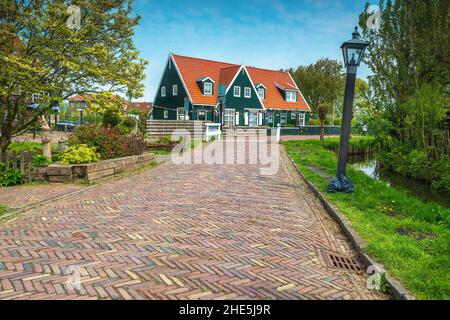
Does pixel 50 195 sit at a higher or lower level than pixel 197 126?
lower

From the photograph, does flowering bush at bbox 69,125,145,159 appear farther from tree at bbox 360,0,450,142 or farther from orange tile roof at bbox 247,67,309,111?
orange tile roof at bbox 247,67,309,111

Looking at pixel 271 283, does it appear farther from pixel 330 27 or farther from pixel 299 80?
pixel 299 80

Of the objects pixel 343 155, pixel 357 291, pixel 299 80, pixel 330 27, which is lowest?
pixel 357 291

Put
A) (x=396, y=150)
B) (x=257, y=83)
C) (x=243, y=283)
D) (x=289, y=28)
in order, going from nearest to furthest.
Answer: (x=243, y=283) → (x=289, y=28) → (x=396, y=150) → (x=257, y=83)

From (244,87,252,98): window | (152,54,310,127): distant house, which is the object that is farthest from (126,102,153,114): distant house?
(244,87,252,98): window

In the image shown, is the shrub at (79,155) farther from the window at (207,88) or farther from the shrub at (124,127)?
the window at (207,88)

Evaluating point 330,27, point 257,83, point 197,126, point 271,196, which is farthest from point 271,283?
point 257,83

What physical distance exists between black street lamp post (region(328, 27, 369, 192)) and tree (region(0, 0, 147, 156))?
7754 mm

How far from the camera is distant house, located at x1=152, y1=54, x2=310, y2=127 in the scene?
38.2 m

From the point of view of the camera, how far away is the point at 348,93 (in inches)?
322

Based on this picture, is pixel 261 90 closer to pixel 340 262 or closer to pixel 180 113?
pixel 180 113

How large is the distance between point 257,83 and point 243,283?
4263 cm

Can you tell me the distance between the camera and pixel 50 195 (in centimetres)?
784

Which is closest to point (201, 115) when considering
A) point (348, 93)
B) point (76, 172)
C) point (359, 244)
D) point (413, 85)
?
point (413, 85)
